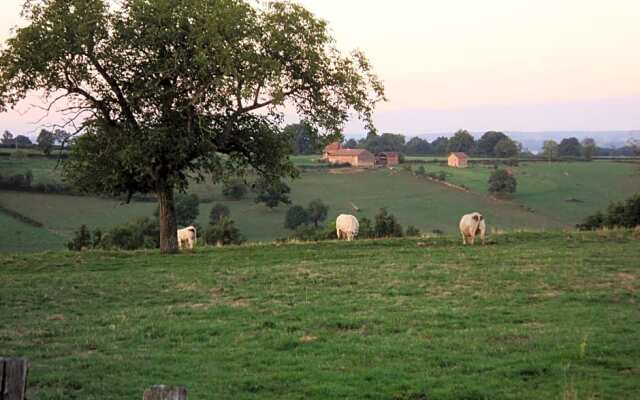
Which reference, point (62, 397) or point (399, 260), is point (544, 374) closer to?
point (62, 397)

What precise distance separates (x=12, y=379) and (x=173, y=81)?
23878 mm

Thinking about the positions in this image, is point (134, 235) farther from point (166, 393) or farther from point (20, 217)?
point (166, 393)

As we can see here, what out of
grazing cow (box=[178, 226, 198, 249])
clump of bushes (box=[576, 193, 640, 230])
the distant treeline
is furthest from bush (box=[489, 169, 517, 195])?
grazing cow (box=[178, 226, 198, 249])

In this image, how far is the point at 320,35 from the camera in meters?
29.3

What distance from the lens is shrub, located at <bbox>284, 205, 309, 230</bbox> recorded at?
73750 millimetres

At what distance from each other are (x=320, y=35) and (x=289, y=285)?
1274 cm

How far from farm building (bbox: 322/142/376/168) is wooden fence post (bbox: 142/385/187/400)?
10015cm

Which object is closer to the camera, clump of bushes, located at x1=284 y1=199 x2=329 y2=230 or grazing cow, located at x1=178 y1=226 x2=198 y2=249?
grazing cow, located at x1=178 y1=226 x2=198 y2=249

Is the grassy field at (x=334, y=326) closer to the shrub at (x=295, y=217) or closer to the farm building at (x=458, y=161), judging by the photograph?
the shrub at (x=295, y=217)

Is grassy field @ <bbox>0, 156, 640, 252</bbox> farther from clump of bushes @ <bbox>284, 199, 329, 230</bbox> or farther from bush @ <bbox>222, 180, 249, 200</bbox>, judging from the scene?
clump of bushes @ <bbox>284, 199, 329, 230</bbox>

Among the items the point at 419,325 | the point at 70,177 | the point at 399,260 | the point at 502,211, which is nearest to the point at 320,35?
the point at 399,260

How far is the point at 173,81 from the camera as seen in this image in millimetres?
28141

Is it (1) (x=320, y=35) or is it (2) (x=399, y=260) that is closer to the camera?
(2) (x=399, y=260)

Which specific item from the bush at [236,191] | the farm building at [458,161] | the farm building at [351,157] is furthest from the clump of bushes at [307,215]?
the farm building at [458,161]
